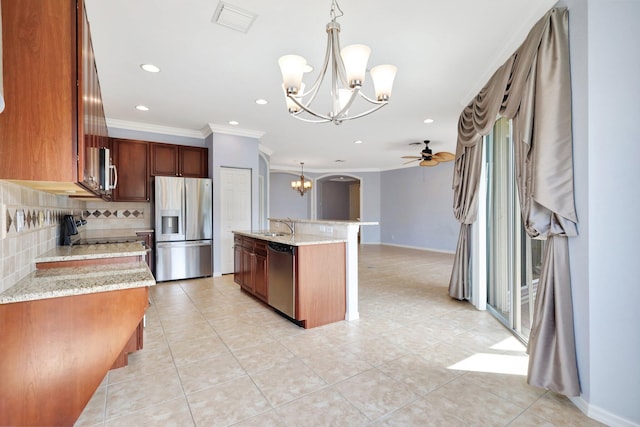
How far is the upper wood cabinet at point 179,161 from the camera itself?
16.4 feet

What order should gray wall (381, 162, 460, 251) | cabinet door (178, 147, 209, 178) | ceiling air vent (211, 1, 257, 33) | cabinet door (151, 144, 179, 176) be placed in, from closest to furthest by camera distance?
ceiling air vent (211, 1, 257, 33) → cabinet door (151, 144, 179, 176) → cabinet door (178, 147, 209, 178) → gray wall (381, 162, 460, 251)

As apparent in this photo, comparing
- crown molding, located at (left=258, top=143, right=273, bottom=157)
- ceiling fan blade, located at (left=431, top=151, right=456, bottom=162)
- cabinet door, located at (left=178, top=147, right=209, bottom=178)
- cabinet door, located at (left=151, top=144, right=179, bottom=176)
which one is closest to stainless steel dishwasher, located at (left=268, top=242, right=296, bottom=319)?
cabinet door, located at (left=178, top=147, right=209, bottom=178)

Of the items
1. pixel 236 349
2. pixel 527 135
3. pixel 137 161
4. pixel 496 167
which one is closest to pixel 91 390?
pixel 236 349

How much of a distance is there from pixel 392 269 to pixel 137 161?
4980mm

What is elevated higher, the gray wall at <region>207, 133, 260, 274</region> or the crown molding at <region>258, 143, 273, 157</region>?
the crown molding at <region>258, 143, 273, 157</region>

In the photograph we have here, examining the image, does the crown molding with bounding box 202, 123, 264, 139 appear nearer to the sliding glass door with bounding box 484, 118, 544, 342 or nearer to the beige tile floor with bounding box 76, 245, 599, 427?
the beige tile floor with bounding box 76, 245, 599, 427

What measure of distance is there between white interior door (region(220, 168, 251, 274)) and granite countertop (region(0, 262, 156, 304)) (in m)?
3.34

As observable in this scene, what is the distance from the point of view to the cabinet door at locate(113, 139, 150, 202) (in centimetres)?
474

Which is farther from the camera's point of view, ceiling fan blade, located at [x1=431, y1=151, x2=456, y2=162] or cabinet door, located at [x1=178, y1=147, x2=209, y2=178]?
ceiling fan blade, located at [x1=431, y1=151, x2=456, y2=162]

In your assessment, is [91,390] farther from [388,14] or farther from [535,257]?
[535,257]

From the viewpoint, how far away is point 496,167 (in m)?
3.36

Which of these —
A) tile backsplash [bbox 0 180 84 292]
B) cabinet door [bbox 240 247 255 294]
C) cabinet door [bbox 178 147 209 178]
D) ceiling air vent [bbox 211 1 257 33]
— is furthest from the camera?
cabinet door [bbox 178 147 209 178]

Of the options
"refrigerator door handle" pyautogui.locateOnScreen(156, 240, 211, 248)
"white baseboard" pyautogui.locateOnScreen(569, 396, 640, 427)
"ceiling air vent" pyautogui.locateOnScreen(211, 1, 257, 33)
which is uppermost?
"ceiling air vent" pyautogui.locateOnScreen(211, 1, 257, 33)

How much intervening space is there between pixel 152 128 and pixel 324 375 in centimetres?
481
